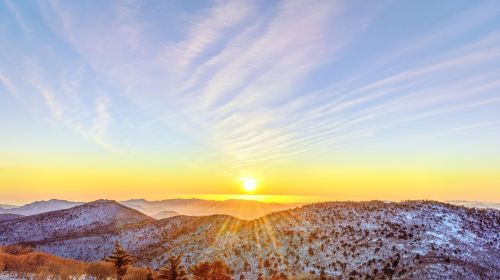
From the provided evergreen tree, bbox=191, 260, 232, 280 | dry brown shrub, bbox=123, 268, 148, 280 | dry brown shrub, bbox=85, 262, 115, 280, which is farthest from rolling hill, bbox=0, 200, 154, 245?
evergreen tree, bbox=191, 260, 232, 280

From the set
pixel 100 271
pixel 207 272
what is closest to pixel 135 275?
pixel 100 271

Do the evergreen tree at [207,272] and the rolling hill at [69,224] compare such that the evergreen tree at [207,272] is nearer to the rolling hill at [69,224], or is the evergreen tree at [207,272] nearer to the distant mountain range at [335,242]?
the distant mountain range at [335,242]

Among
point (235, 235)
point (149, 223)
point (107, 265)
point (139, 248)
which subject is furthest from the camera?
point (149, 223)

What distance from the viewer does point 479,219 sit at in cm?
Result: 4084

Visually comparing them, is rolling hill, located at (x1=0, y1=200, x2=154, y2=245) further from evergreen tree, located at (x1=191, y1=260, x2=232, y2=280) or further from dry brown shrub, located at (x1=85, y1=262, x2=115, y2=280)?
evergreen tree, located at (x1=191, y1=260, x2=232, y2=280)

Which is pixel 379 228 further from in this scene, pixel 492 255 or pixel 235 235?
pixel 235 235

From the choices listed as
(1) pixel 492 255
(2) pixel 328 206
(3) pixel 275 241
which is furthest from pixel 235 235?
(1) pixel 492 255

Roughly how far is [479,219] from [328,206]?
19.2m

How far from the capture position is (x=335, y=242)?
37.9 m

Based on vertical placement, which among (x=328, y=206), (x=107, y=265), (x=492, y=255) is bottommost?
(x=492, y=255)

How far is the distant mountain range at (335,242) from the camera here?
3131cm

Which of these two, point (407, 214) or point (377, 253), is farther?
point (407, 214)

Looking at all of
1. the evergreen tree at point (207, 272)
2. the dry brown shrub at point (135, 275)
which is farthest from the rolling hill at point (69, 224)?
the evergreen tree at point (207, 272)

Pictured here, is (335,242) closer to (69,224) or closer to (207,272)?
(207,272)
